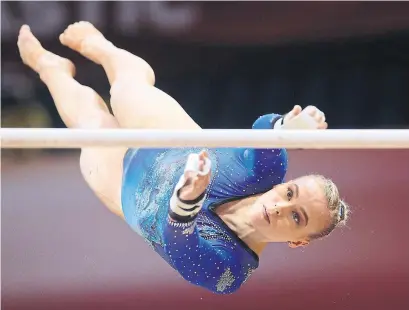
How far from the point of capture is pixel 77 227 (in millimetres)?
1026

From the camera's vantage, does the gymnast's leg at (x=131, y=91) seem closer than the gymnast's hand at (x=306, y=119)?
No

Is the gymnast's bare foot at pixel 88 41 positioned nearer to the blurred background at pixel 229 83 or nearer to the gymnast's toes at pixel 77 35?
the gymnast's toes at pixel 77 35

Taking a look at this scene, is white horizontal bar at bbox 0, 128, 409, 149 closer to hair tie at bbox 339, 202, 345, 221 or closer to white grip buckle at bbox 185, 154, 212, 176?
white grip buckle at bbox 185, 154, 212, 176

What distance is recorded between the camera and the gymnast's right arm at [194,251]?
0.58 metres

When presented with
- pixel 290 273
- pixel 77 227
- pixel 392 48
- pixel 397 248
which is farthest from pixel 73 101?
pixel 392 48

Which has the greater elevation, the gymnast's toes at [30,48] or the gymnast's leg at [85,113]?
the gymnast's toes at [30,48]

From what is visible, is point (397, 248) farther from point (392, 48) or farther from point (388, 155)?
point (392, 48)

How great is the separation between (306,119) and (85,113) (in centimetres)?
39

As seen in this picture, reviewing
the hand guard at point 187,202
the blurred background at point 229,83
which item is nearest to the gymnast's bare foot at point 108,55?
the blurred background at point 229,83

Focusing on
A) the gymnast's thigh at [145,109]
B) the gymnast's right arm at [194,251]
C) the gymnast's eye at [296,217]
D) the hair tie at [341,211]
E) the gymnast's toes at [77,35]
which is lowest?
the gymnast's right arm at [194,251]

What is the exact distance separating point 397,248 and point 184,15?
28.8 inches

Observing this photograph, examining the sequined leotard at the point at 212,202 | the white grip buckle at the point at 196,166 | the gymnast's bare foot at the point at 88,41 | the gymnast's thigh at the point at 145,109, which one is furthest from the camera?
the gymnast's bare foot at the point at 88,41

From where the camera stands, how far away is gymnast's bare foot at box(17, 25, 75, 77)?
98cm

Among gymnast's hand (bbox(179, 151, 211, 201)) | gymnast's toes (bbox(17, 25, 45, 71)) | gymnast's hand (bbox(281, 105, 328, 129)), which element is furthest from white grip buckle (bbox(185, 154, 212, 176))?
gymnast's toes (bbox(17, 25, 45, 71))
